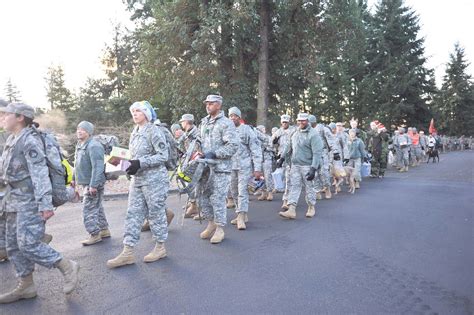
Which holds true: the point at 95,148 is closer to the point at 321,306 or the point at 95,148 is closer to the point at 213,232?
the point at 213,232

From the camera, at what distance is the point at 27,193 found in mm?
3826

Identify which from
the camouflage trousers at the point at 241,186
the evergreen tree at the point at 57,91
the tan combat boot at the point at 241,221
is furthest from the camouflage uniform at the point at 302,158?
the evergreen tree at the point at 57,91

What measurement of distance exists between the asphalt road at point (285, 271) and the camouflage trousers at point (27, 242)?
419 millimetres

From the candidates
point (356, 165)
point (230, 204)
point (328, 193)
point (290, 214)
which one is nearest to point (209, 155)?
point (290, 214)

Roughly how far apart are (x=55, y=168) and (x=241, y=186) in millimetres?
3976

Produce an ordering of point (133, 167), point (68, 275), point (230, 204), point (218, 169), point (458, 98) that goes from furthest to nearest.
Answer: point (458, 98)
point (230, 204)
point (218, 169)
point (133, 167)
point (68, 275)

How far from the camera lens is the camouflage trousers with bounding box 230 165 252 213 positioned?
7.13 meters

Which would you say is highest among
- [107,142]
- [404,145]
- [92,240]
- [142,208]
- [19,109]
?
[19,109]

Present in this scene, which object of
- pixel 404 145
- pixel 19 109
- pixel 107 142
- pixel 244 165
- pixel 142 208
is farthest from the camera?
pixel 404 145

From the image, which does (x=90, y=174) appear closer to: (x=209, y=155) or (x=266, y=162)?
(x=209, y=155)

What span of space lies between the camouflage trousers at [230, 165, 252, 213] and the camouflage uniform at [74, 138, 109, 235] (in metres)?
2.48

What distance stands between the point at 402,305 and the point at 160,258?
10.1 ft

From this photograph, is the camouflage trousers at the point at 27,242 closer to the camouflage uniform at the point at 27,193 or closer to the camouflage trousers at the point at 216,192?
the camouflage uniform at the point at 27,193

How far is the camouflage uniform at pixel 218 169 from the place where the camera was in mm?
5891
